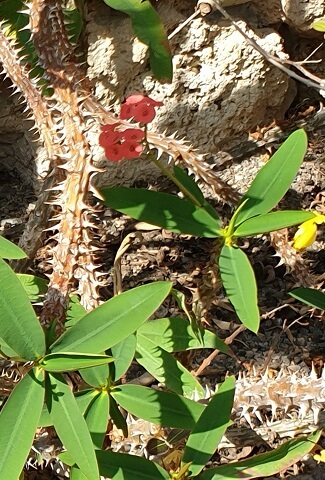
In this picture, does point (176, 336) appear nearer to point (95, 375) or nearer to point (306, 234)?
point (95, 375)

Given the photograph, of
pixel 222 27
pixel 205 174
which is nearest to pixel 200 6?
pixel 222 27

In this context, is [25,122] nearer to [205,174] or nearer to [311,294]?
[205,174]

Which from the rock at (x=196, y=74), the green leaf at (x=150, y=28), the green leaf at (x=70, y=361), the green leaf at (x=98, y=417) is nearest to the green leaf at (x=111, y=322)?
the green leaf at (x=70, y=361)

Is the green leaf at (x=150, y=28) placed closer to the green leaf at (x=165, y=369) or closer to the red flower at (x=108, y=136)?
the red flower at (x=108, y=136)

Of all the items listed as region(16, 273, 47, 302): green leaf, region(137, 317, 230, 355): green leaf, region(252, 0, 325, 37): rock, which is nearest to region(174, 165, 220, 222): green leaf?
region(137, 317, 230, 355): green leaf

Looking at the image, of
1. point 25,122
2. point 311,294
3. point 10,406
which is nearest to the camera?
point 10,406

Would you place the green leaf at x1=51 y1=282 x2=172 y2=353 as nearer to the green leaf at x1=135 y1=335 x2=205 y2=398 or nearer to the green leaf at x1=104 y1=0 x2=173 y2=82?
the green leaf at x1=135 y1=335 x2=205 y2=398
